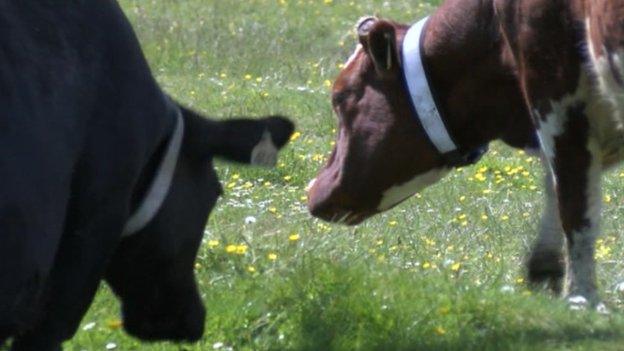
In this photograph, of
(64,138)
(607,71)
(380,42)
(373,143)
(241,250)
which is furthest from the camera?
(373,143)

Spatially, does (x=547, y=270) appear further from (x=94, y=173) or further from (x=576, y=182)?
(x=94, y=173)

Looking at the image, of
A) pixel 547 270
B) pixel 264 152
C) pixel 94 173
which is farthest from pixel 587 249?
pixel 94 173

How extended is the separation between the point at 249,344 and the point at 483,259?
2.20 m

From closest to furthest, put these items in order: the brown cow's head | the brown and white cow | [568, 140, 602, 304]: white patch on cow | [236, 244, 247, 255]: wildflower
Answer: the brown and white cow
[568, 140, 602, 304]: white patch on cow
[236, 244, 247, 255]: wildflower
the brown cow's head

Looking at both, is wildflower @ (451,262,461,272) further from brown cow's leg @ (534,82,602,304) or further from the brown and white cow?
brown cow's leg @ (534,82,602,304)

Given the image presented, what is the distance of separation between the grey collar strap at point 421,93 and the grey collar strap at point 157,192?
2607mm

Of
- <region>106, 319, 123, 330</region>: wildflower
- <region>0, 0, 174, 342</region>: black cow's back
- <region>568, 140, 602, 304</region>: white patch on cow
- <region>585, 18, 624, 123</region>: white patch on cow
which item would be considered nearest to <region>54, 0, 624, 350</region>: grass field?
<region>106, 319, 123, 330</region>: wildflower

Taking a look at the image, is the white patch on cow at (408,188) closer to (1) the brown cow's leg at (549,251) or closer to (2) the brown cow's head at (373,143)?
(2) the brown cow's head at (373,143)

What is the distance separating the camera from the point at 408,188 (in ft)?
29.3

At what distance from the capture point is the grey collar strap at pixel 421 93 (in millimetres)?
8383

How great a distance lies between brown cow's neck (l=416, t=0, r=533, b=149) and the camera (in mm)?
8094

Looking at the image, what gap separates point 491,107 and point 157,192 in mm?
2778

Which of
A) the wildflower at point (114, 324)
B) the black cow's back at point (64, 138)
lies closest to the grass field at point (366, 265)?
the wildflower at point (114, 324)

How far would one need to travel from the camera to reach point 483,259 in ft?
28.5
